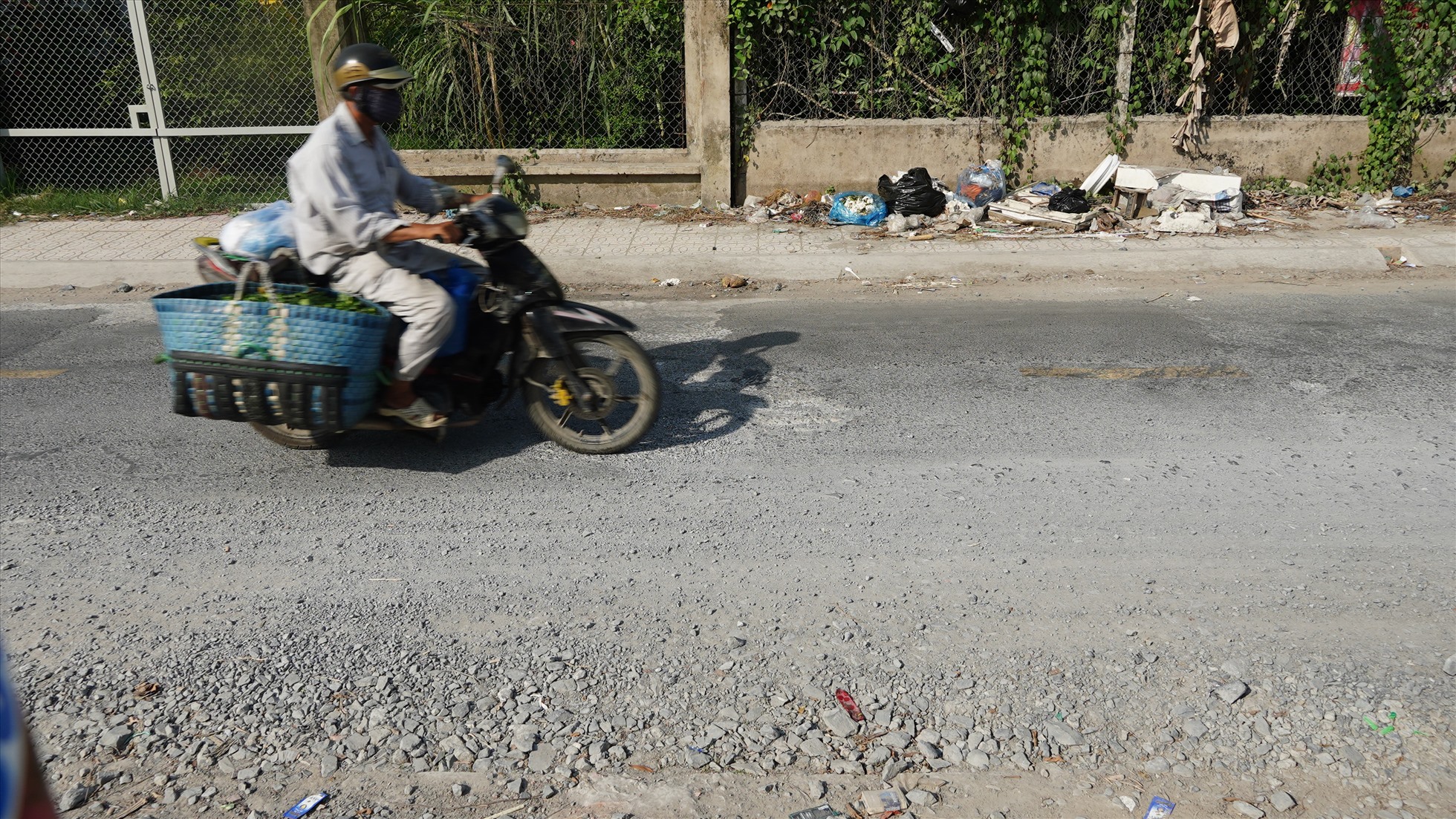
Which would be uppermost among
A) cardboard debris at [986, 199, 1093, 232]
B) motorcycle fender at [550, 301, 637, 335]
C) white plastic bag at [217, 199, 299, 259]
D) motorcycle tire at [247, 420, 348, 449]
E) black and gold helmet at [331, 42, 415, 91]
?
black and gold helmet at [331, 42, 415, 91]

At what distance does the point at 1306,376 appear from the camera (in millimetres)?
6078

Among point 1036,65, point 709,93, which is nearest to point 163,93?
point 709,93

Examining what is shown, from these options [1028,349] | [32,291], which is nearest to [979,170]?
[1028,349]

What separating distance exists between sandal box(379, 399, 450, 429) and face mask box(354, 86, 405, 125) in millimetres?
1228

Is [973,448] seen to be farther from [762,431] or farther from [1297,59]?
[1297,59]

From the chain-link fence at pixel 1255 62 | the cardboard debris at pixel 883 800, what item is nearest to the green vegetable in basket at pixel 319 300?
the cardboard debris at pixel 883 800

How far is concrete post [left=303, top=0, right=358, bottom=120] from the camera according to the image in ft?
35.9

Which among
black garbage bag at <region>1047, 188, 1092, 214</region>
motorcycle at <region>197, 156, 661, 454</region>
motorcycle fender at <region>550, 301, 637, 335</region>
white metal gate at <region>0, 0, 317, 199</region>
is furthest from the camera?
white metal gate at <region>0, 0, 317, 199</region>

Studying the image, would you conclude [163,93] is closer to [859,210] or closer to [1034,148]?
[859,210]

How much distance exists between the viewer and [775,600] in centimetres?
379

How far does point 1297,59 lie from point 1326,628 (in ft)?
32.7

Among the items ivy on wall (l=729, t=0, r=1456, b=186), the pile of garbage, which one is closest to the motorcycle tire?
the pile of garbage

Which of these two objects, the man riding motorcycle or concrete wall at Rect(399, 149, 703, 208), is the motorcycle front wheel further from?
concrete wall at Rect(399, 149, 703, 208)

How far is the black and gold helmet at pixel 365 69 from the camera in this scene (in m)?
4.44
